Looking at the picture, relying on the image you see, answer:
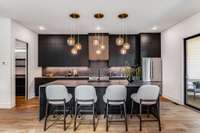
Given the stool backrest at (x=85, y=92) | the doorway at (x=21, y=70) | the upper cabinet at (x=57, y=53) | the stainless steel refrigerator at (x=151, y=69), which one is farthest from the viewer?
the upper cabinet at (x=57, y=53)

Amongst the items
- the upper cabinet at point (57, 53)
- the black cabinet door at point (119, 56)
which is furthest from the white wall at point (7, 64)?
the black cabinet door at point (119, 56)

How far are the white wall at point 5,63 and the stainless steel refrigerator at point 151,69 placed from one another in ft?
16.9

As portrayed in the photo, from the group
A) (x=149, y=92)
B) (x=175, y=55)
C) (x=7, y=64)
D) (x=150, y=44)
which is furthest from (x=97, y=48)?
(x=149, y=92)

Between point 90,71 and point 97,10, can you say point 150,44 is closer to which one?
point 90,71

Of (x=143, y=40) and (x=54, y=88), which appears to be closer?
(x=54, y=88)

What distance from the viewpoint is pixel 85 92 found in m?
3.97

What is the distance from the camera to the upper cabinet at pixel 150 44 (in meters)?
7.99

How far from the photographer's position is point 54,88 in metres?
3.96

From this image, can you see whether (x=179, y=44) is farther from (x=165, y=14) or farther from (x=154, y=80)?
(x=154, y=80)

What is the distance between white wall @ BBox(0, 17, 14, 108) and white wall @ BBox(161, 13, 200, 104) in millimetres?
5599

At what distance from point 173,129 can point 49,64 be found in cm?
601

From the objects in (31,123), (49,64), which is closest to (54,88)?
(31,123)

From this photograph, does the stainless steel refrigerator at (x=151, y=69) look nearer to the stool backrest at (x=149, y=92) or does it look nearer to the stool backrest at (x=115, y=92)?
the stool backrest at (x=149, y=92)

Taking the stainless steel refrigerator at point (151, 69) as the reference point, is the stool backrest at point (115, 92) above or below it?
below
